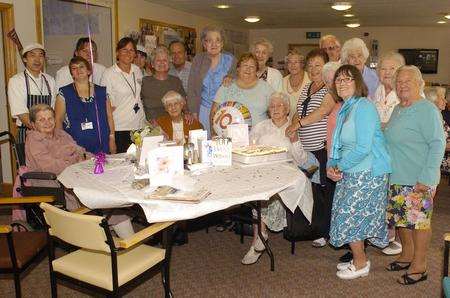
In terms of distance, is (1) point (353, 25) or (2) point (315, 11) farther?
(1) point (353, 25)

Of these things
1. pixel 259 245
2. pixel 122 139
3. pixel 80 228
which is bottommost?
pixel 259 245

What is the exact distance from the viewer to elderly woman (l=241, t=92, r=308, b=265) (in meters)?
3.20

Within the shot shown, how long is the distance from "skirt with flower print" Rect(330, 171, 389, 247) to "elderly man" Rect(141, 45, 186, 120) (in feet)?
6.13

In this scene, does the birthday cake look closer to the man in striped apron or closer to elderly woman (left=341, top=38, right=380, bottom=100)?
elderly woman (left=341, top=38, right=380, bottom=100)

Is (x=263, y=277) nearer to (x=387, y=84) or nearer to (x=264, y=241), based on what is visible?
(x=264, y=241)

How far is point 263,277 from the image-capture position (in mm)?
2953

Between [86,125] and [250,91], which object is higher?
[250,91]

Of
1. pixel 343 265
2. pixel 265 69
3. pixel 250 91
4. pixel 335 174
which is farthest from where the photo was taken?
pixel 265 69

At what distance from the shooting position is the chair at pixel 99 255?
74.8 inches

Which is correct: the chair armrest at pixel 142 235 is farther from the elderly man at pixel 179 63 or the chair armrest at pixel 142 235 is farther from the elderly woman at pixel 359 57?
the elderly man at pixel 179 63

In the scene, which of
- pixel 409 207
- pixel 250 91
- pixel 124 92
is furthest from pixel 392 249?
pixel 124 92

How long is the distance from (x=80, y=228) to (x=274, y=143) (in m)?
1.67

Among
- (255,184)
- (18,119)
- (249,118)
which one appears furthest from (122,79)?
(255,184)

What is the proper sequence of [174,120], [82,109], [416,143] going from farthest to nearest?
1. [82,109]
2. [174,120]
3. [416,143]
